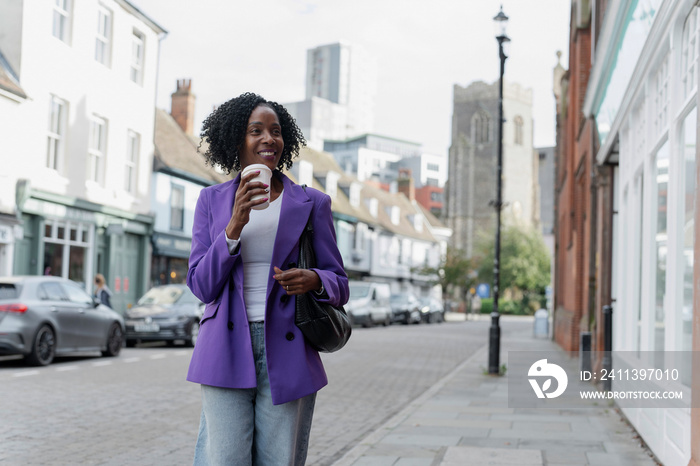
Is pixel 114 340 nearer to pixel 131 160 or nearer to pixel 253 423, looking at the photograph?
pixel 131 160

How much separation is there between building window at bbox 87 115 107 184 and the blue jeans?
21069 millimetres

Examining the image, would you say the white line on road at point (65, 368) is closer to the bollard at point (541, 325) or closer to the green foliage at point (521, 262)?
the bollard at point (541, 325)

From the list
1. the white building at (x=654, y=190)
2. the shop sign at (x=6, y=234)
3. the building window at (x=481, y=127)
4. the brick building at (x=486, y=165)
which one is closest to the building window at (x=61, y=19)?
the shop sign at (x=6, y=234)

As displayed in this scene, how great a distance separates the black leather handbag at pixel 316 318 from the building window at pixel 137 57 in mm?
23553

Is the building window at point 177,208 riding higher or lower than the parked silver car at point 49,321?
higher

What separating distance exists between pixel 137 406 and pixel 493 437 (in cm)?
390

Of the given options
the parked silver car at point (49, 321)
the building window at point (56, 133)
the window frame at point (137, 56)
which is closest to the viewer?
the parked silver car at point (49, 321)

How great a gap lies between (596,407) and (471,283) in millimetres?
46832

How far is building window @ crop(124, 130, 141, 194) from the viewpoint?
25094 millimetres

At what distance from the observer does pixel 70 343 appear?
14109mm

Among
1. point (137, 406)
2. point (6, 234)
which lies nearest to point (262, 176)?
point (137, 406)

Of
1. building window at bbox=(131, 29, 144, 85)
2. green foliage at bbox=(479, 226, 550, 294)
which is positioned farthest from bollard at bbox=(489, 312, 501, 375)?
green foliage at bbox=(479, 226, 550, 294)

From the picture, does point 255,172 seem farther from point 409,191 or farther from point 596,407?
point 409,191

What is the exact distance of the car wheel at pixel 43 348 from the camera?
13005 mm
